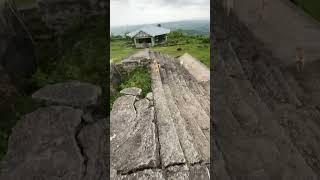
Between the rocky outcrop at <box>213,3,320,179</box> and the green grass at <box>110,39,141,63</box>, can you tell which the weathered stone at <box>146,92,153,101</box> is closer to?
the rocky outcrop at <box>213,3,320,179</box>

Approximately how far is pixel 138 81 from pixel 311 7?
2428mm

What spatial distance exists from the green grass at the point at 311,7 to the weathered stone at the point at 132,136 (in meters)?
2.29

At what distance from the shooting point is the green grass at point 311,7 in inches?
165

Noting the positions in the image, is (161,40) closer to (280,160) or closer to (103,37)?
(103,37)

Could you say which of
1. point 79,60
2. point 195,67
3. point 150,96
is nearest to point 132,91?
point 150,96

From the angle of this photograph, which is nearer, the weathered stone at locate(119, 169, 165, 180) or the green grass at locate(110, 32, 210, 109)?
the weathered stone at locate(119, 169, 165, 180)

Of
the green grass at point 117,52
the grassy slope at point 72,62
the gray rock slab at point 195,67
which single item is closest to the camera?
the grassy slope at point 72,62

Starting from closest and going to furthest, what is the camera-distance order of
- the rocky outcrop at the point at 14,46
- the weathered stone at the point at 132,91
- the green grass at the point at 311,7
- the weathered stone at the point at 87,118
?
the weathered stone at the point at 87,118 → the rocky outcrop at the point at 14,46 → the green grass at the point at 311,7 → the weathered stone at the point at 132,91

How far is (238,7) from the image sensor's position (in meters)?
5.59


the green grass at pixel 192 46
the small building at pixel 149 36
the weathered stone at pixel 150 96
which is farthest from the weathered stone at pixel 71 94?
the small building at pixel 149 36

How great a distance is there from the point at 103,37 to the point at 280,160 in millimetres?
2767

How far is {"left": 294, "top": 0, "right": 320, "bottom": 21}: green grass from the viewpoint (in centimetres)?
419

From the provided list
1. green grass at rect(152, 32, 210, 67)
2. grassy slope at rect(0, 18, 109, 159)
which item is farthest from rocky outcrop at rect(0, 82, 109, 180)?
green grass at rect(152, 32, 210, 67)

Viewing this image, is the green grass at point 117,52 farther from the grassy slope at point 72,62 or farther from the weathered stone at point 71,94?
the weathered stone at point 71,94
